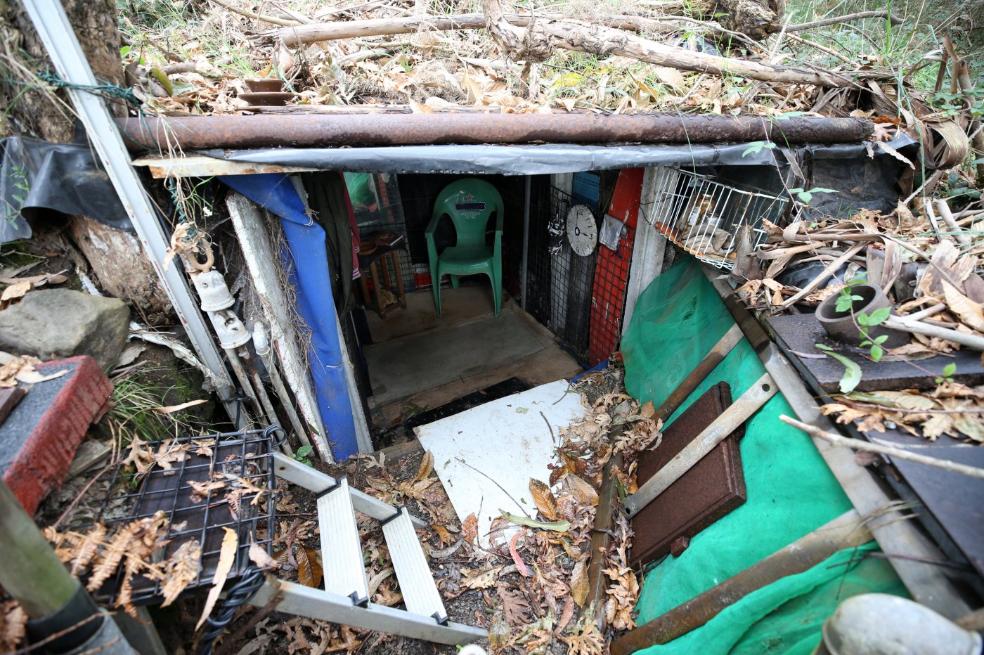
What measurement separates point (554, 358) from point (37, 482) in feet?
18.2

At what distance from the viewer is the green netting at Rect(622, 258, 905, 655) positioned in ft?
5.69

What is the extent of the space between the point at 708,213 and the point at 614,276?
5.84ft

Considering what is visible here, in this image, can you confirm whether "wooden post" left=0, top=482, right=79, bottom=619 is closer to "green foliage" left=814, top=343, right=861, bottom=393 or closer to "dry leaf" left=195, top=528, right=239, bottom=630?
"dry leaf" left=195, top=528, right=239, bottom=630

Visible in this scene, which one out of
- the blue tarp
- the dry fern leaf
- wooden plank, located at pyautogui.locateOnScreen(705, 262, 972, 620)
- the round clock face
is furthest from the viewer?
the round clock face

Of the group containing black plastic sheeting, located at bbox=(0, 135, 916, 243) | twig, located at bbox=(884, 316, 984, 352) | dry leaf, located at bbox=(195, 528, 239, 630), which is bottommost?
dry leaf, located at bbox=(195, 528, 239, 630)

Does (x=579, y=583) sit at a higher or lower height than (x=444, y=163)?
lower

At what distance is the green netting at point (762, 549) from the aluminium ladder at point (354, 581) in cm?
135

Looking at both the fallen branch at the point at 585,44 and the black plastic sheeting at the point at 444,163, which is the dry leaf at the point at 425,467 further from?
the fallen branch at the point at 585,44

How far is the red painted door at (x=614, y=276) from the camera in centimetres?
443

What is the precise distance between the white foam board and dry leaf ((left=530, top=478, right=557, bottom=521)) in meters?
0.05

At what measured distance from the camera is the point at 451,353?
6.77 metres

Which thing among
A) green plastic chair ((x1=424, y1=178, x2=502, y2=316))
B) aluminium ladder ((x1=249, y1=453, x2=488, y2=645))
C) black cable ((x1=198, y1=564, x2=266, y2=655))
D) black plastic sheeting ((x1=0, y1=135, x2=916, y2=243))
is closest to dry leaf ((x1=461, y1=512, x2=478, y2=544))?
aluminium ladder ((x1=249, y1=453, x2=488, y2=645))

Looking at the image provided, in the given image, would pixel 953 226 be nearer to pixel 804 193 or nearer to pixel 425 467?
pixel 804 193

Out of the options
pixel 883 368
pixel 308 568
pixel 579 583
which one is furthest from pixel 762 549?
pixel 308 568
